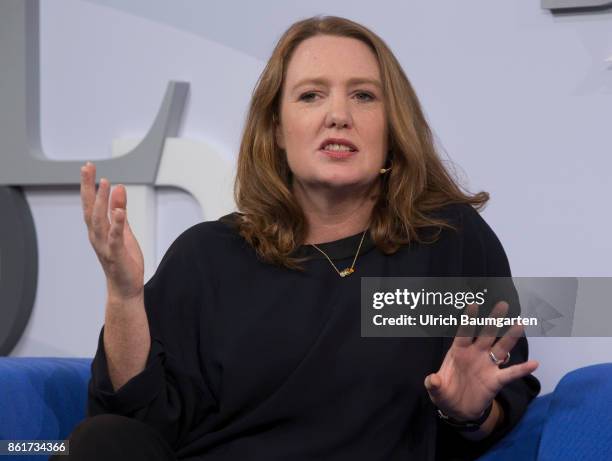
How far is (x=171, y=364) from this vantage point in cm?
137

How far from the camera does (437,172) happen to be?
1.55 meters

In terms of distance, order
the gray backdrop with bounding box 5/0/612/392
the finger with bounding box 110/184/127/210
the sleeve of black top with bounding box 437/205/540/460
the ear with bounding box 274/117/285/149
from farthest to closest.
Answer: the gray backdrop with bounding box 5/0/612/392 < the ear with bounding box 274/117/285/149 < the sleeve of black top with bounding box 437/205/540/460 < the finger with bounding box 110/184/127/210

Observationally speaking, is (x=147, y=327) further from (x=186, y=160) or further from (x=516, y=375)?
(x=186, y=160)

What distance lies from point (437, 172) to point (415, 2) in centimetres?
56

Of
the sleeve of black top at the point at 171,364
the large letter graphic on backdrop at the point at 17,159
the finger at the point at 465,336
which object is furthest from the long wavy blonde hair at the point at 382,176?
the large letter graphic on backdrop at the point at 17,159

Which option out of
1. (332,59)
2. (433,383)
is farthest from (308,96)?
(433,383)

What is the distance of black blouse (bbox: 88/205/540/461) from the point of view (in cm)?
131

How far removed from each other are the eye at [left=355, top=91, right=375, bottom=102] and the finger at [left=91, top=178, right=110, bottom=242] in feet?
1.76

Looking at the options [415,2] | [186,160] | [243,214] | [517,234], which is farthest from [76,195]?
[517,234]

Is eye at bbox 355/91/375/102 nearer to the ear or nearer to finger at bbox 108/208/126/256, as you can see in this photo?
the ear

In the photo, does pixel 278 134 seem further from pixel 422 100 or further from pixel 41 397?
pixel 41 397

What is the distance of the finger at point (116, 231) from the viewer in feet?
3.69

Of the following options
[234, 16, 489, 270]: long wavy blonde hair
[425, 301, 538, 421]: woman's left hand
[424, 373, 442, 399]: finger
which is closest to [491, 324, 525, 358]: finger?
[425, 301, 538, 421]: woman's left hand

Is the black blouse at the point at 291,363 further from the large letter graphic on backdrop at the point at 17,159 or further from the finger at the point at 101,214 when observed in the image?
the large letter graphic on backdrop at the point at 17,159
